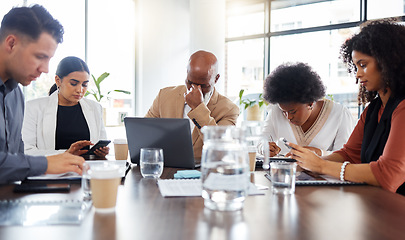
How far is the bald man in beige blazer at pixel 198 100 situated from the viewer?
6.76ft

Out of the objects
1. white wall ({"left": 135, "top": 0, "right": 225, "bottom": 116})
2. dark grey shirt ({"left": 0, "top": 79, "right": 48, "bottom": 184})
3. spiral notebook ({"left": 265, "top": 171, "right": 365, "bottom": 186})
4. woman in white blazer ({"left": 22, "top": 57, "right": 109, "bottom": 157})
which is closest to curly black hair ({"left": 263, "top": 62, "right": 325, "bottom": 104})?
spiral notebook ({"left": 265, "top": 171, "right": 365, "bottom": 186})

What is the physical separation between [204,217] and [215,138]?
0.21 m

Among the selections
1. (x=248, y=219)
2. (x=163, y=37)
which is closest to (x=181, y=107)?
(x=248, y=219)

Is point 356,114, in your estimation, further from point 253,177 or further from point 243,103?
point 253,177

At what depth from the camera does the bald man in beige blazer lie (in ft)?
6.76

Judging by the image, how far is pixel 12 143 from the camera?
1.65 metres

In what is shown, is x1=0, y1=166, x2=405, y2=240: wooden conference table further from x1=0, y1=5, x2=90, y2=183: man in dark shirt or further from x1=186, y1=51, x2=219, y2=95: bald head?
x1=186, y1=51, x2=219, y2=95: bald head

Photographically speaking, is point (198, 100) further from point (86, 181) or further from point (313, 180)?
point (86, 181)

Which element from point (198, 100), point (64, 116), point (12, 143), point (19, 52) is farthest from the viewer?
point (64, 116)

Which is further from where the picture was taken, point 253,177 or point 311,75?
point 311,75

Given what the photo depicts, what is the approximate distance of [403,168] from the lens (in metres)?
1.29

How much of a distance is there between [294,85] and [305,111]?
196mm

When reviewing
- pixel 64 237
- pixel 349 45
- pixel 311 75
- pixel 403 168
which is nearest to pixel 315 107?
pixel 311 75

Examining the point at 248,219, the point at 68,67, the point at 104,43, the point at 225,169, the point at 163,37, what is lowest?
the point at 248,219
